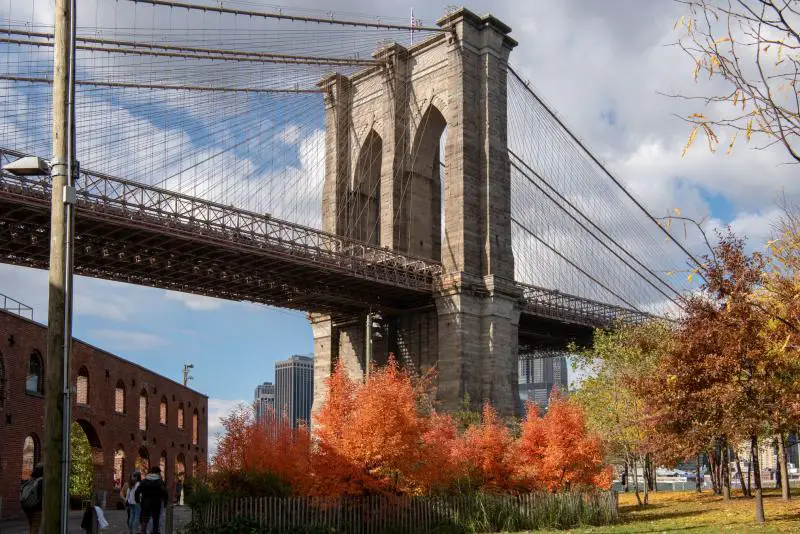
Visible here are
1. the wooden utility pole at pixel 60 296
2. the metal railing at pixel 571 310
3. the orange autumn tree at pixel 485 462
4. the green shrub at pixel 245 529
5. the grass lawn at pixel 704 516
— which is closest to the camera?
the wooden utility pole at pixel 60 296

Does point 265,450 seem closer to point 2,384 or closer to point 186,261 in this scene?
point 2,384

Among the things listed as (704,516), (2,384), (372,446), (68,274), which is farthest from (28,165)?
(704,516)

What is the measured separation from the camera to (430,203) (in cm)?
6338

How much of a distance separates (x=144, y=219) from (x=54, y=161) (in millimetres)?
33956

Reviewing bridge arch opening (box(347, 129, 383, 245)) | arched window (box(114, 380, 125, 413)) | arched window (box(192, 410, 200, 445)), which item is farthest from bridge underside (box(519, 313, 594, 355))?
arched window (box(114, 380, 125, 413))

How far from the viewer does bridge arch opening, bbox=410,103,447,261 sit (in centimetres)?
6162

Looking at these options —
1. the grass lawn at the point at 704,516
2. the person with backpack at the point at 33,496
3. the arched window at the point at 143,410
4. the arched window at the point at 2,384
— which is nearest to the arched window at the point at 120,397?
the arched window at the point at 143,410

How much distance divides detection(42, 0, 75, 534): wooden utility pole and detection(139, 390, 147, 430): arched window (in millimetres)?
39741

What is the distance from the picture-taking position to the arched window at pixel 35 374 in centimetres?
3416

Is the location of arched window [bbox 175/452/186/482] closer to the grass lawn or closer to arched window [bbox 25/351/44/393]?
Result: arched window [bbox 25/351/44/393]

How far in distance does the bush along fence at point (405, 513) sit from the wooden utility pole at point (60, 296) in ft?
41.6

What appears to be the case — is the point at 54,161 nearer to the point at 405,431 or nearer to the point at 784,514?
the point at 405,431

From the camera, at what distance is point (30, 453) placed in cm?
3412

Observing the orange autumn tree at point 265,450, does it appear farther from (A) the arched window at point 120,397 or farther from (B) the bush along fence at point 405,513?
(A) the arched window at point 120,397
